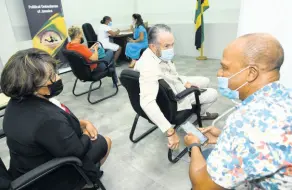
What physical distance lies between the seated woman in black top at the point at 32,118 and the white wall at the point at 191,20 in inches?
175

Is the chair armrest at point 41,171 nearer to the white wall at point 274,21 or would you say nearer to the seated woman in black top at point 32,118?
the seated woman in black top at point 32,118

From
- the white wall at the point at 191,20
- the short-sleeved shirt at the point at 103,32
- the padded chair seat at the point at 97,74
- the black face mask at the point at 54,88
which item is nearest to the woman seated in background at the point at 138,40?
the short-sleeved shirt at the point at 103,32

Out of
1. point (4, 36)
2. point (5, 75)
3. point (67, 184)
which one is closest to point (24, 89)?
point (5, 75)

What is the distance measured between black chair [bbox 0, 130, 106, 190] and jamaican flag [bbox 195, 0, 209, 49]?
422cm

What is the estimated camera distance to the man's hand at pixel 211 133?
117cm

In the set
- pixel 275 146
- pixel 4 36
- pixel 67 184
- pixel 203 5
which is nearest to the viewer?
pixel 275 146

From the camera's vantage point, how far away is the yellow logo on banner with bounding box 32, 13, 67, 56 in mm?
4055

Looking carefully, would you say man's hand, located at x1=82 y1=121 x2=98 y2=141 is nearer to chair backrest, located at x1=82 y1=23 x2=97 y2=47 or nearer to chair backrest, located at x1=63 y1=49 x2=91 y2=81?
chair backrest, located at x1=63 y1=49 x2=91 y2=81

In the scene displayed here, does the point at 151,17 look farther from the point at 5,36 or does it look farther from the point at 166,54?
the point at 166,54

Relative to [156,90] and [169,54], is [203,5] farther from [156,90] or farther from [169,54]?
[156,90]

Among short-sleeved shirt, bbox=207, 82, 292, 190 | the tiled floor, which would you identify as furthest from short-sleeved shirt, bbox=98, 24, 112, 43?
short-sleeved shirt, bbox=207, 82, 292, 190

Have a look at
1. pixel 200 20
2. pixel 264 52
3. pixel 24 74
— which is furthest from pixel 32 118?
pixel 200 20

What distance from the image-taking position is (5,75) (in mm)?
987

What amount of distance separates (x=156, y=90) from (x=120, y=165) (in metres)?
0.76
